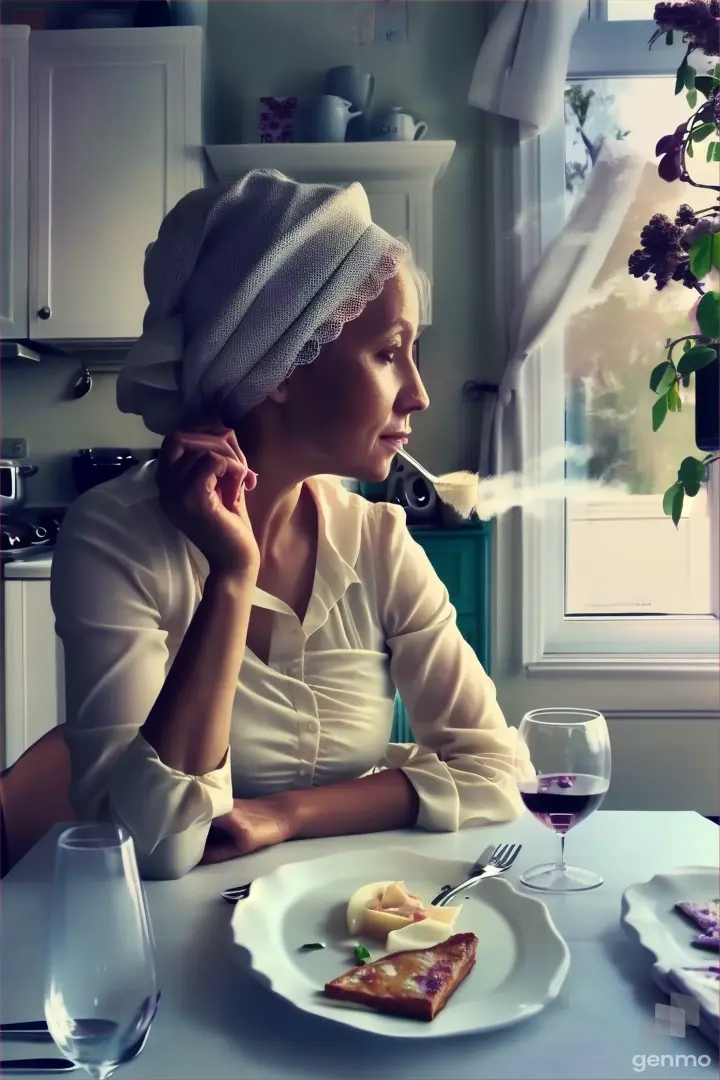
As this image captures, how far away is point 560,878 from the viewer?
0.62 meters

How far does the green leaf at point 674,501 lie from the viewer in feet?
2.81

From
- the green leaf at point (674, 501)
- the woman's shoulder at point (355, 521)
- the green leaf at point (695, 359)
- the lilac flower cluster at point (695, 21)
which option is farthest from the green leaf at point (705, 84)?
the woman's shoulder at point (355, 521)

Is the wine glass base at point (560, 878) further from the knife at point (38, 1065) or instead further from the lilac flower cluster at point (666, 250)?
the lilac flower cluster at point (666, 250)

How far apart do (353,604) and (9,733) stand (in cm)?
33

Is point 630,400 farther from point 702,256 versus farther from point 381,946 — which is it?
point 381,946

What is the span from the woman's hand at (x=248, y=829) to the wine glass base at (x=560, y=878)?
188 millimetres

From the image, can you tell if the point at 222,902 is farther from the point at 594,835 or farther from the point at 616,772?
the point at 616,772

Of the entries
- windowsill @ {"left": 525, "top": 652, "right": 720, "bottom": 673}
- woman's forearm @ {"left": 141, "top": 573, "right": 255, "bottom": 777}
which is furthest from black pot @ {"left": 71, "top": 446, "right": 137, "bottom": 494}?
windowsill @ {"left": 525, "top": 652, "right": 720, "bottom": 673}

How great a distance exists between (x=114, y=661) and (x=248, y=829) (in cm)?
17

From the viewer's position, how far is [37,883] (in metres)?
A: 0.62

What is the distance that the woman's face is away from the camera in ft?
2.47

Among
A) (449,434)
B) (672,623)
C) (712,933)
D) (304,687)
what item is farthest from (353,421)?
(712,933)

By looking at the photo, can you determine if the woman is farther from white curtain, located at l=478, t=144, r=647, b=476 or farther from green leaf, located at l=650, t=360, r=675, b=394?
green leaf, located at l=650, t=360, r=675, b=394

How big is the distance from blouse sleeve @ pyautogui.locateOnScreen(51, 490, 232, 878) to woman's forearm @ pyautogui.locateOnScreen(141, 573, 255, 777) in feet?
0.04
